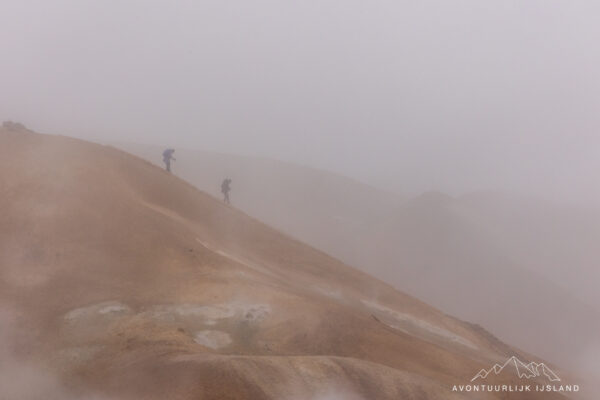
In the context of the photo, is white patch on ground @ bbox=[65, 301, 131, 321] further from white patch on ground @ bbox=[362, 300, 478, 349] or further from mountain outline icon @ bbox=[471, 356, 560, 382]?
white patch on ground @ bbox=[362, 300, 478, 349]

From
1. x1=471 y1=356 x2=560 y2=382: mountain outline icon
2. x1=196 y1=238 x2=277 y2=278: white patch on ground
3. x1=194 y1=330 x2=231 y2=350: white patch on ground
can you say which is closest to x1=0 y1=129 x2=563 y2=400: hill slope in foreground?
x1=194 y1=330 x2=231 y2=350: white patch on ground

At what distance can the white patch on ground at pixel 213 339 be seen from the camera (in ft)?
44.2

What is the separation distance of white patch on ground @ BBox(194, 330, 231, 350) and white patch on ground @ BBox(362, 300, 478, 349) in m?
10.4

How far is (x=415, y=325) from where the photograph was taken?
23.4 metres

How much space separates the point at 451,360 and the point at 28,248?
13823mm

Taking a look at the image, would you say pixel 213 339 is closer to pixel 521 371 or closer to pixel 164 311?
pixel 164 311

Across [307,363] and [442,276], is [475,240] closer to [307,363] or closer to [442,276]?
[442,276]

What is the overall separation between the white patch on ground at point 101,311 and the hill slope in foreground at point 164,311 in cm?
5

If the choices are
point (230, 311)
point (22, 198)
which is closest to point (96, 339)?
point (230, 311)

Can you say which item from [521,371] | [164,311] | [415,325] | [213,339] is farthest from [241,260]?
[521,371]

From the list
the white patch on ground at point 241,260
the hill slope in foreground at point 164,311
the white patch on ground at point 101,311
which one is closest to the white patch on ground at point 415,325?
the hill slope in foreground at point 164,311

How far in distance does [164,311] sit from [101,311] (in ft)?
5.53

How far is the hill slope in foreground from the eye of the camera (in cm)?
1063

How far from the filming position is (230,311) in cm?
1516
